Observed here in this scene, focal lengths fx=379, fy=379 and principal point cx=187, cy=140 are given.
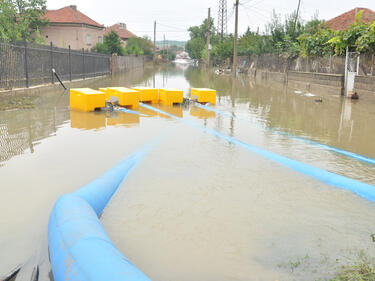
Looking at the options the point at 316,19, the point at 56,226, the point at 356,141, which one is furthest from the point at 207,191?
the point at 316,19

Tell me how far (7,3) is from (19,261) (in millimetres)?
44068

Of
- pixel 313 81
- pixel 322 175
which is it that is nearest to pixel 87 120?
pixel 322 175

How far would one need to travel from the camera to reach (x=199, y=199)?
15.8 feet

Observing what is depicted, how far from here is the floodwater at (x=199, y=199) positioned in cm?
347

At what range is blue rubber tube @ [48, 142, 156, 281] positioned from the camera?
8.77 feet

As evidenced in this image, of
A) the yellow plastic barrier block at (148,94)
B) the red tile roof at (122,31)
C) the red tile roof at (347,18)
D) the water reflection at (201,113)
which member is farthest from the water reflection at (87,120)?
the red tile roof at (122,31)

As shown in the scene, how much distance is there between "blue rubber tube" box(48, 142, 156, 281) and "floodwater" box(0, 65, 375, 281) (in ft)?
1.12

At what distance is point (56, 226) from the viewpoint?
3.44 meters

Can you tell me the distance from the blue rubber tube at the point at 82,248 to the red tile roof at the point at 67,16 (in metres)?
47.5

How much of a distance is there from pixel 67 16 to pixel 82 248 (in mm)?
50412

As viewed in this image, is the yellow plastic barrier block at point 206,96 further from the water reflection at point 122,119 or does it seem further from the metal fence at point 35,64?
the metal fence at point 35,64

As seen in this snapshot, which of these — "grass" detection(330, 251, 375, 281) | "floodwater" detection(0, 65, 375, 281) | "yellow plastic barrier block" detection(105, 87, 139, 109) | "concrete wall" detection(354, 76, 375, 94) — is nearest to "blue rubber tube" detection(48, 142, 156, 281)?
"floodwater" detection(0, 65, 375, 281)

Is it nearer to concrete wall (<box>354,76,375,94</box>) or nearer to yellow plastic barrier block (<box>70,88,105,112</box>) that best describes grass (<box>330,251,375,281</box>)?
yellow plastic barrier block (<box>70,88,105,112</box>)

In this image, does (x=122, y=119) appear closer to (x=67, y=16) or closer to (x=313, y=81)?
(x=313, y=81)
